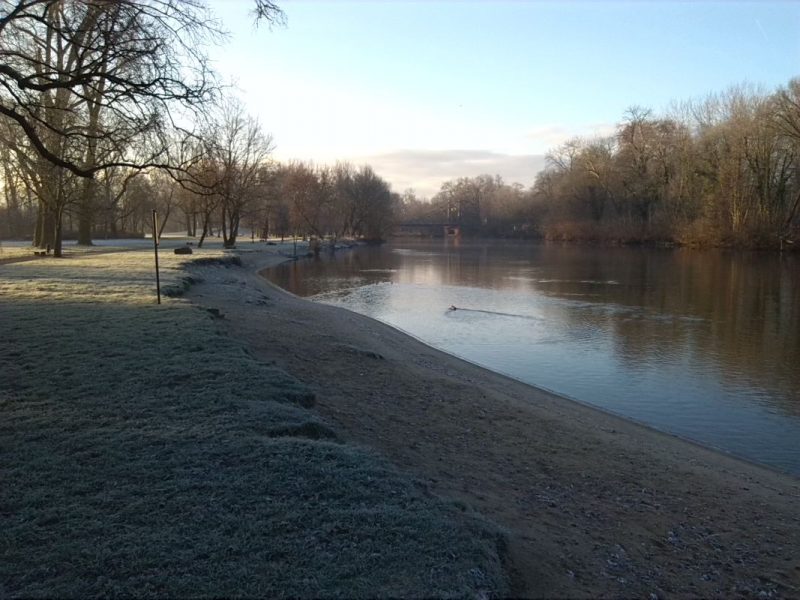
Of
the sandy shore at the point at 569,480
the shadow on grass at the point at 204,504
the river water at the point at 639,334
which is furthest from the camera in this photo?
the river water at the point at 639,334

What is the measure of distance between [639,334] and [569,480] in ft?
42.8

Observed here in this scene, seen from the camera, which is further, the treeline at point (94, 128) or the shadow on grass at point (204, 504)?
the treeline at point (94, 128)

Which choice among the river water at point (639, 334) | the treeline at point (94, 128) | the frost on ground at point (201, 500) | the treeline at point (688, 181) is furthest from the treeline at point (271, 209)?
the frost on ground at point (201, 500)

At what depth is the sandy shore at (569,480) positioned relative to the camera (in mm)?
4594

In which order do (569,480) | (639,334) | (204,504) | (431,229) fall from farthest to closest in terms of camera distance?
(431,229) < (639,334) < (569,480) < (204,504)

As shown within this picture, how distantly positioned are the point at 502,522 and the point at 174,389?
4030 millimetres

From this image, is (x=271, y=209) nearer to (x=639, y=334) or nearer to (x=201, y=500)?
(x=639, y=334)

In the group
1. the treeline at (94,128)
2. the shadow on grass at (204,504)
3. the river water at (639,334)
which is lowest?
the river water at (639,334)

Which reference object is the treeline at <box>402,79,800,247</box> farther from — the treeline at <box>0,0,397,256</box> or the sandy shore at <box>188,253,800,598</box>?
the sandy shore at <box>188,253,800,598</box>

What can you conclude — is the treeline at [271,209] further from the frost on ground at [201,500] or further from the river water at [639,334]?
the frost on ground at [201,500]

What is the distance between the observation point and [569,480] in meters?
6.49

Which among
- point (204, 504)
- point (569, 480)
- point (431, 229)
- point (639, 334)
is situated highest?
point (431, 229)

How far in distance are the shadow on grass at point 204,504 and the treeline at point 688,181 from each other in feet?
205

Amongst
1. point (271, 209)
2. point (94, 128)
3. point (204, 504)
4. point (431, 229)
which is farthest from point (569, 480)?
point (431, 229)
